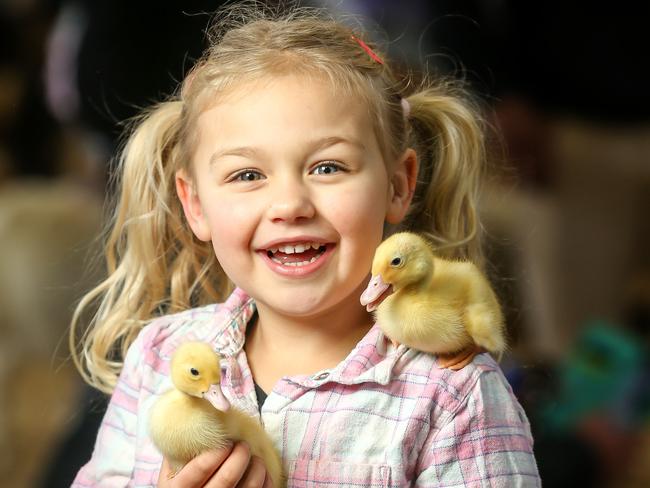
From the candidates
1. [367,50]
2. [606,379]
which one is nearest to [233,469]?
[367,50]

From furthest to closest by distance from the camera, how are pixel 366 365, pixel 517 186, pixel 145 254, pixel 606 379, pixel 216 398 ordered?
pixel 606 379 → pixel 517 186 → pixel 145 254 → pixel 366 365 → pixel 216 398

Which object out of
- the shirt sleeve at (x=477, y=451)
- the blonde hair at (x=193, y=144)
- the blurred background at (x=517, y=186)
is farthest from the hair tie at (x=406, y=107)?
the blurred background at (x=517, y=186)

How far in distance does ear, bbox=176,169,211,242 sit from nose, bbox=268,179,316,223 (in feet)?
0.36

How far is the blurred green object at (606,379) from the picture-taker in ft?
7.06

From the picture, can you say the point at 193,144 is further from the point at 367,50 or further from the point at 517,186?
the point at 517,186

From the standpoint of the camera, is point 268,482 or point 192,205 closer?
point 268,482

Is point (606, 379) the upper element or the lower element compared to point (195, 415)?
lower

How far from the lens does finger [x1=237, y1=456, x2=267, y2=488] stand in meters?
0.79

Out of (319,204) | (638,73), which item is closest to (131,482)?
(319,204)

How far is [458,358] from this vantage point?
0.84 metres

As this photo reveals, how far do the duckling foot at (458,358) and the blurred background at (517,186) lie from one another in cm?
75

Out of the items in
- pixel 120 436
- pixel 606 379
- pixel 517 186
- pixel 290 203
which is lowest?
pixel 606 379

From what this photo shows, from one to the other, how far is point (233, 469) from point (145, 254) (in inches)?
10.5

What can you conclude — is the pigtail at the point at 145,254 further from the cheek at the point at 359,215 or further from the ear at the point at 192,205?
the cheek at the point at 359,215
